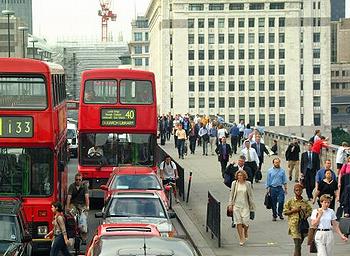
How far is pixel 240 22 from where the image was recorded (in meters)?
174

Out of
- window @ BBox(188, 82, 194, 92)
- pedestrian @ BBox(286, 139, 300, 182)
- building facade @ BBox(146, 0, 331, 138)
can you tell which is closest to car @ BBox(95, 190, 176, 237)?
pedestrian @ BBox(286, 139, 300, 182)

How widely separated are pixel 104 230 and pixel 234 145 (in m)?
32.1

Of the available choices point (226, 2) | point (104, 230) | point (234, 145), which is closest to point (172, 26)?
point (226, 2)

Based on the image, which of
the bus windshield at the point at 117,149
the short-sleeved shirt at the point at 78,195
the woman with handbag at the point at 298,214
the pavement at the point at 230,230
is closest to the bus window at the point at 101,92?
the bus windshield at the point at 117,149

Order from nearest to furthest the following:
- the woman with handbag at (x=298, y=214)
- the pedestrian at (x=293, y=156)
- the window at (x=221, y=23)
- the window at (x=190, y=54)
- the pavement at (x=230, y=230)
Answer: the woman with handbag at (x=298, y=214) < the pavement at (x=230, y=230) < the pedestrian at (x=293, y=156) < the window at (x=221, y=23) < the window at (x=190, y=54)

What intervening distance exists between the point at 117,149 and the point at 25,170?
32.1ft

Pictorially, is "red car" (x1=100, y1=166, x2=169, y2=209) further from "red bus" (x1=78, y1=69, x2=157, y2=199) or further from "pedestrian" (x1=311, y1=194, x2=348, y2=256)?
"pedestrian" (x1=311, y1=194, x2=348, y2=256)

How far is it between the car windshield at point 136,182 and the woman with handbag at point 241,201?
3249 millimetres

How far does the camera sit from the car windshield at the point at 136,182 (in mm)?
23078

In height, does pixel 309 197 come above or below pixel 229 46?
below

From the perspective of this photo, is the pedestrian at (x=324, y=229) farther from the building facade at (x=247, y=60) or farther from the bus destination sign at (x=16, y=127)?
the building facade at (x=247, y=60)

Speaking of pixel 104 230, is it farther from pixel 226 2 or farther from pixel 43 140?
pixel 226 2

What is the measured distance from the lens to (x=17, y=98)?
61.5ft

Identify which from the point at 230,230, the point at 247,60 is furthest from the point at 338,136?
the point at 230,230
